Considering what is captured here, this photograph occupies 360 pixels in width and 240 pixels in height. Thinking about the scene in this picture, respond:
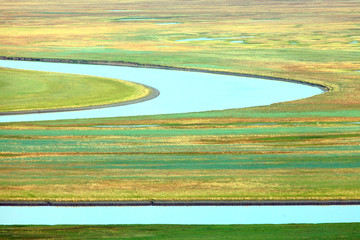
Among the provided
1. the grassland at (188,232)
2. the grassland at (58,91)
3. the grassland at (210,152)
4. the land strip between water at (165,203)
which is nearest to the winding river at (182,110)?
the land strip between water at (165,203)

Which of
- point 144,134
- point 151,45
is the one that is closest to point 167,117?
point 144,134

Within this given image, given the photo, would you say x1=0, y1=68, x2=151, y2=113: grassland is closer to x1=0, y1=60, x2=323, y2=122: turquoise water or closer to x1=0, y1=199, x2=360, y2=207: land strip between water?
x1=0, y1=60, x2=323, y2=122: turquoise water

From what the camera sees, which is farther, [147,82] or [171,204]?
[147,82]

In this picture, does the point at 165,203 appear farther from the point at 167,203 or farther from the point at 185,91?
Result: the point at 185,91

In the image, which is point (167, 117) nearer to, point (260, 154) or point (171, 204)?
point (260, 154)

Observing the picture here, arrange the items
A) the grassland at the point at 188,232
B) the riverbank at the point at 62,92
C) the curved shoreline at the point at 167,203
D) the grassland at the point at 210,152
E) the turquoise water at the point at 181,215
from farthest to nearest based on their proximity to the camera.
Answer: the riverbank at the point at 62,92
the grassland at the point at 210,152
the curved shoreline at the point at 167,203
the turquoise water at the point at 181,215
the grassland at the point at 188,232

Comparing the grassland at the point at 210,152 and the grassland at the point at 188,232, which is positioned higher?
the grassland at the point at 188,232

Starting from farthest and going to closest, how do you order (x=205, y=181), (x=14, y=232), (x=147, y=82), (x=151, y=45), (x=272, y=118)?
(x=151, y=45) → (x=147, y=82) → (x=272, y=118) → (x=205, y=181) → (x=14, y=232)

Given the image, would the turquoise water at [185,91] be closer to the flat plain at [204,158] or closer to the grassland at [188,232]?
the flat plain at [204,158]
